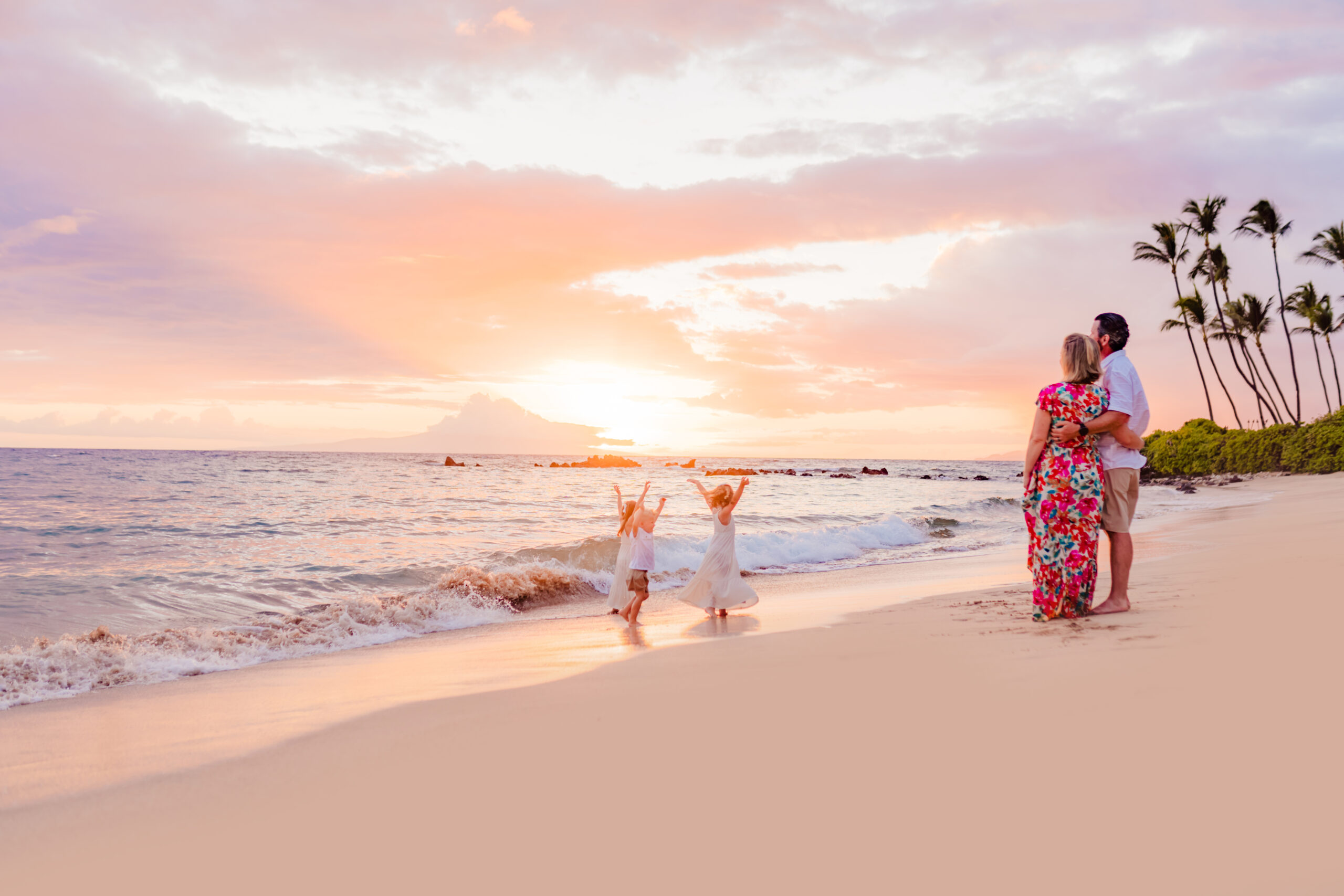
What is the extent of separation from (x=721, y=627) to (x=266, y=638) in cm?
539

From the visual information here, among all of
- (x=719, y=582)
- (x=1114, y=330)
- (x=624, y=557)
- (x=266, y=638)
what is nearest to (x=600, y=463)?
(x=624, y=557)

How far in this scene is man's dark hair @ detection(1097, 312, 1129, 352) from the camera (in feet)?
20.7

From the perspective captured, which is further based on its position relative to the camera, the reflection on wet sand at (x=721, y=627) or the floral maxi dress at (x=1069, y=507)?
the reflection on wet sand at (x=721, y=627)

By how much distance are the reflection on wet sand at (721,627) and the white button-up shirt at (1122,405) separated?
3658 millimetres

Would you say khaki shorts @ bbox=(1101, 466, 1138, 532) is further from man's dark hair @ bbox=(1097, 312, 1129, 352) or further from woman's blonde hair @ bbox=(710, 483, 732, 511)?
woman's blonde hair @ bbox=(710, 483, 732, 511)

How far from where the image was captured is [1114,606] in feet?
20.0

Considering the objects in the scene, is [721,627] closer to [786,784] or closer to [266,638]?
[266,638]

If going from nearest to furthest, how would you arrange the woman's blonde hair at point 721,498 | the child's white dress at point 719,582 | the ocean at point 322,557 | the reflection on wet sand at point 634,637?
1. the reflection on wet sand at point 634,637
2. the ocean at point 322,557
3. the child's white dress at point 719,582
4. the woman's blonde hair at point 721,498

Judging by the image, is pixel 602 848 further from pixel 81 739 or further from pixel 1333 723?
pixel 81 739

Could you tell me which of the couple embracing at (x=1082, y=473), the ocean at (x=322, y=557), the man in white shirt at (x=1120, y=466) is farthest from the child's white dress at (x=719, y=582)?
the man in white shirt at (x=1120, y=466)

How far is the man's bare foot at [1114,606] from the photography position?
19.8 feet

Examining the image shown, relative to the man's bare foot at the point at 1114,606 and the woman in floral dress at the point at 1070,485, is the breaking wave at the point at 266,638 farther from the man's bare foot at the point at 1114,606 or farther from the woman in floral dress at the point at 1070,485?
the man's bare foot at the point at 1114,606

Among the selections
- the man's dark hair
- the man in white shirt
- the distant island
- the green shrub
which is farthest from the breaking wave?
the distant island

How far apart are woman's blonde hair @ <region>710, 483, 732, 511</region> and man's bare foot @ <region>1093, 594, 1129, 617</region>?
4.69 meters
